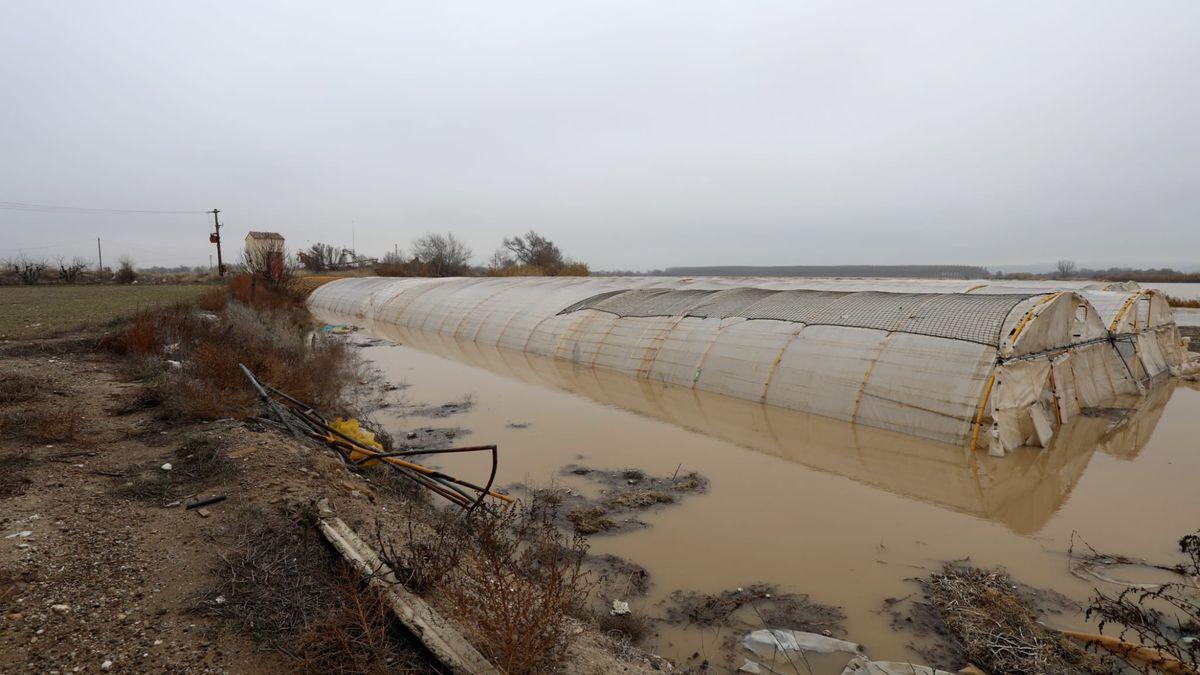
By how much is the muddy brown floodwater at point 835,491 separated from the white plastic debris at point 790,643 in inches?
3.5

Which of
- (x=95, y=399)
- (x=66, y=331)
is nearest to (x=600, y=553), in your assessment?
(x=95, y=399)

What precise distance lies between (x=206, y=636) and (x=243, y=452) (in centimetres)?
261

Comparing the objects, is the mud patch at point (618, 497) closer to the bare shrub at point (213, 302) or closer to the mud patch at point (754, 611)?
the mud patch at point (754, 611)

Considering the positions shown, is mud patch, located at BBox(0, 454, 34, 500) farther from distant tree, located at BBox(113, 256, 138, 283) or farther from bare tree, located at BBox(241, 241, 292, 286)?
distant tree, located at BBox(113, 256, 138, 283)

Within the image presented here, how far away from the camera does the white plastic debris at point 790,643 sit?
3.74 meters

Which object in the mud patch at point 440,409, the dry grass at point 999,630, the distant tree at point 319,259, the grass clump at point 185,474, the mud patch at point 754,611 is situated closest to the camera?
the dry grass at point 999,630

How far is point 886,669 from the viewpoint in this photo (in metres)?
3.39

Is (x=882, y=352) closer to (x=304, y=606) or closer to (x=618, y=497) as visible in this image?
(x=618, y=497)

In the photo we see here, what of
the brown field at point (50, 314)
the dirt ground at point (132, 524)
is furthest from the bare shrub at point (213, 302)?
the dirt ground at point (132, 524)

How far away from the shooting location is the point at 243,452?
17.0ft

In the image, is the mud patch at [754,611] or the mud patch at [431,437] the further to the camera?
the mud patch at [431,437]

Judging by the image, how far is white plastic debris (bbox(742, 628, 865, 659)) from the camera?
374 cm

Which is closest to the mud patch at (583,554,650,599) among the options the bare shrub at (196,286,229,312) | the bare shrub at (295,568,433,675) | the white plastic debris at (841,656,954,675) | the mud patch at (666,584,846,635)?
the mud patch at (666,584,846,635)

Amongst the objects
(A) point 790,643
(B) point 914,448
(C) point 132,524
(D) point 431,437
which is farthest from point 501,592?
(B) point 914,448
